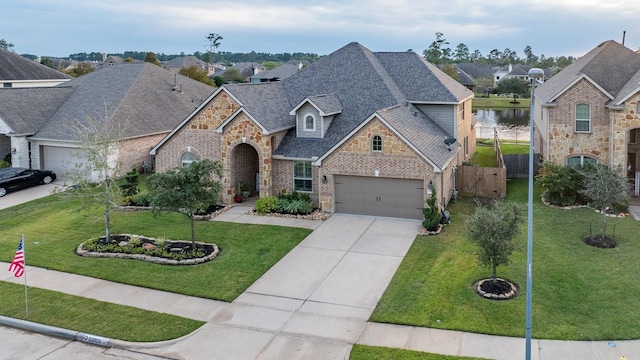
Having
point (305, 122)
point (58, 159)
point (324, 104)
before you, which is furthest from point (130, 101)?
point (324, 104)

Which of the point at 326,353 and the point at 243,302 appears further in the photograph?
the point at 243,302

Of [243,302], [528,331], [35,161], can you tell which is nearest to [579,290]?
[528,331]

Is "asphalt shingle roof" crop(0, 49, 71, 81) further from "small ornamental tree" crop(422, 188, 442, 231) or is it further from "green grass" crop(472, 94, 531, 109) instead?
"green grass" crop(472, 94, 531, 109)

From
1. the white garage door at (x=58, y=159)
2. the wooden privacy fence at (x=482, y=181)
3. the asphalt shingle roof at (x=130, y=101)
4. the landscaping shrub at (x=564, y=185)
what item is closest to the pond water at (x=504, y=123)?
the wooden privacy fence at (x=482, y=181)

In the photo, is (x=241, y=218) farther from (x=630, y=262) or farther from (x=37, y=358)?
(x=630, y=262)

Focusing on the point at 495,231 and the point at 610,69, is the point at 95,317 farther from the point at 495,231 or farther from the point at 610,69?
the point at 610,69

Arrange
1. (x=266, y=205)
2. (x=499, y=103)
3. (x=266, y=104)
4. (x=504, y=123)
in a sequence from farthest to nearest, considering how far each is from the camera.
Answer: (x=499, y=103) → (x=504, y=123) → (x=266, y=104) → (x=266, y=205)
